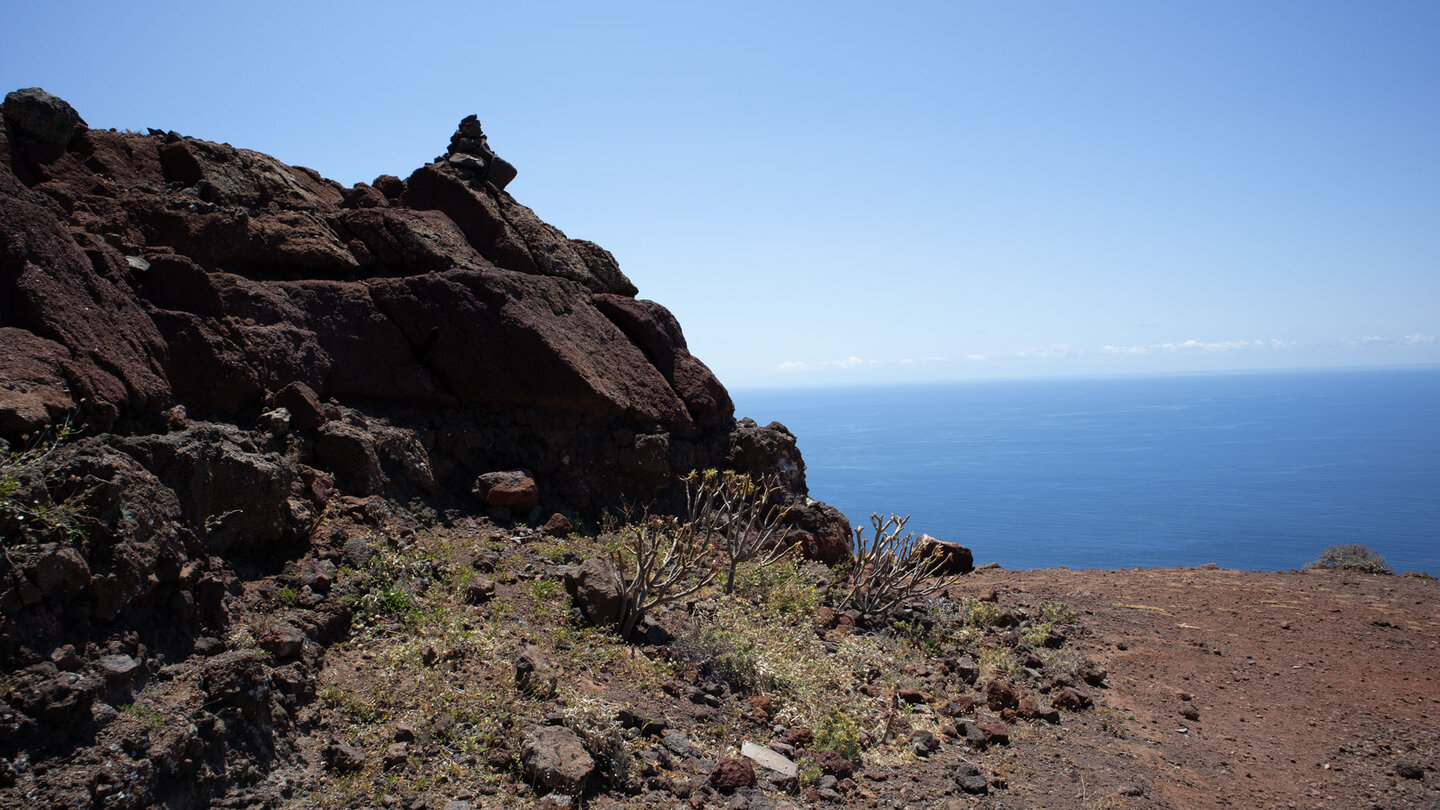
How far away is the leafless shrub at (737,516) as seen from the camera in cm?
867

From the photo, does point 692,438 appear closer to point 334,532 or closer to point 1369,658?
point 334,532

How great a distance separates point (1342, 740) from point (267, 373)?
10368 mm

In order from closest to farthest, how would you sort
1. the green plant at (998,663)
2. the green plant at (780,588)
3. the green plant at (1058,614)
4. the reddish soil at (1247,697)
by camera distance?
1. the reddish soil at (1247,697)
2. the green plant at (998,663)
3. the green plant at (780,588)
4. the green plant at (1058,614)

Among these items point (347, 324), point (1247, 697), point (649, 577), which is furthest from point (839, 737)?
point (347, 324)

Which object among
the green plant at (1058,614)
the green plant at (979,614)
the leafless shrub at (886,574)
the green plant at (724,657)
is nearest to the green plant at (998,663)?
the green plant at (979,614)

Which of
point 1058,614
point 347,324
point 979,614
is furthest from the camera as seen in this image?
point 1058,614

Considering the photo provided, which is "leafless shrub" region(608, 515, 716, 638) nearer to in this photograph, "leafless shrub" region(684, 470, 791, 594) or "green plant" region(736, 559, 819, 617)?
"leafless shrub" region(684, 470, 791, 594)

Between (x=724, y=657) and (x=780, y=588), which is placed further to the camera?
(x=780, y=588)

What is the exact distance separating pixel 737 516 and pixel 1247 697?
17.8 ft

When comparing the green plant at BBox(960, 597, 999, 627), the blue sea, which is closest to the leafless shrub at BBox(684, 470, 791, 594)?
the green plant at BBox(960, 597, 999, 627)

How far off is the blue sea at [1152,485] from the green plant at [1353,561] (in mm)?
12057

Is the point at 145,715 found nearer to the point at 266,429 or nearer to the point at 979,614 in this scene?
the point at 266,429

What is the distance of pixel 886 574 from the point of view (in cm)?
948

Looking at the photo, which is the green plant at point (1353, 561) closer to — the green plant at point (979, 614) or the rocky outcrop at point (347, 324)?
the green plant at point (979, 614)
